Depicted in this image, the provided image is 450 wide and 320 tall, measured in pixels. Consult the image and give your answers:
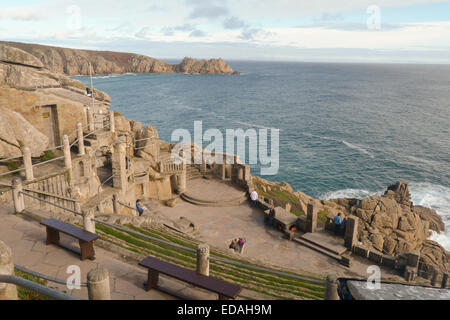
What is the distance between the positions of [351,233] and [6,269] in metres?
15.2

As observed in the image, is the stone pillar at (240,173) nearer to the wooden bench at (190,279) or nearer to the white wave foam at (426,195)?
the white wave foam at (426,195)

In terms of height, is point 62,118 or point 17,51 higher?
point 17,51

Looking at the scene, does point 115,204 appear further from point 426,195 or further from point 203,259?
point 426,195

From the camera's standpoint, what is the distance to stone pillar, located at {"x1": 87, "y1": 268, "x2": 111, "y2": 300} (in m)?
5.55

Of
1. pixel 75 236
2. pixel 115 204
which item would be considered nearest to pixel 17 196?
pixel 75 236

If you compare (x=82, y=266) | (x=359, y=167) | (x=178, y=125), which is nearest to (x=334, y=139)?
(x=359, y=167)

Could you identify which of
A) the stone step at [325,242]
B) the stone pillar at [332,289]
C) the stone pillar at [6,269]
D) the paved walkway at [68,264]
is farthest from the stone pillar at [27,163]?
the stone step at [325,242]

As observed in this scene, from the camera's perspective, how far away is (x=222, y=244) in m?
17.8

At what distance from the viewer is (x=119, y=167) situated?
18.4 meters

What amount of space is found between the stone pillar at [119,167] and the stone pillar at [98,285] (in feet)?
43.2

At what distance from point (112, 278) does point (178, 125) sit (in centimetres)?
5925

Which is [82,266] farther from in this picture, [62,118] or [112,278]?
[62,118]

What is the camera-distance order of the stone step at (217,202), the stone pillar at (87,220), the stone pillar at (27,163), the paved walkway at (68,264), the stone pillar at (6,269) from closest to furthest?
the stone pillar at (6,269) < the paved walkway at (68,264) < the stone pillar at (87,220) < the stone pillar at (27,163) < the stone step at (217,202)

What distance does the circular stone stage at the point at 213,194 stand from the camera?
74.0 feet
